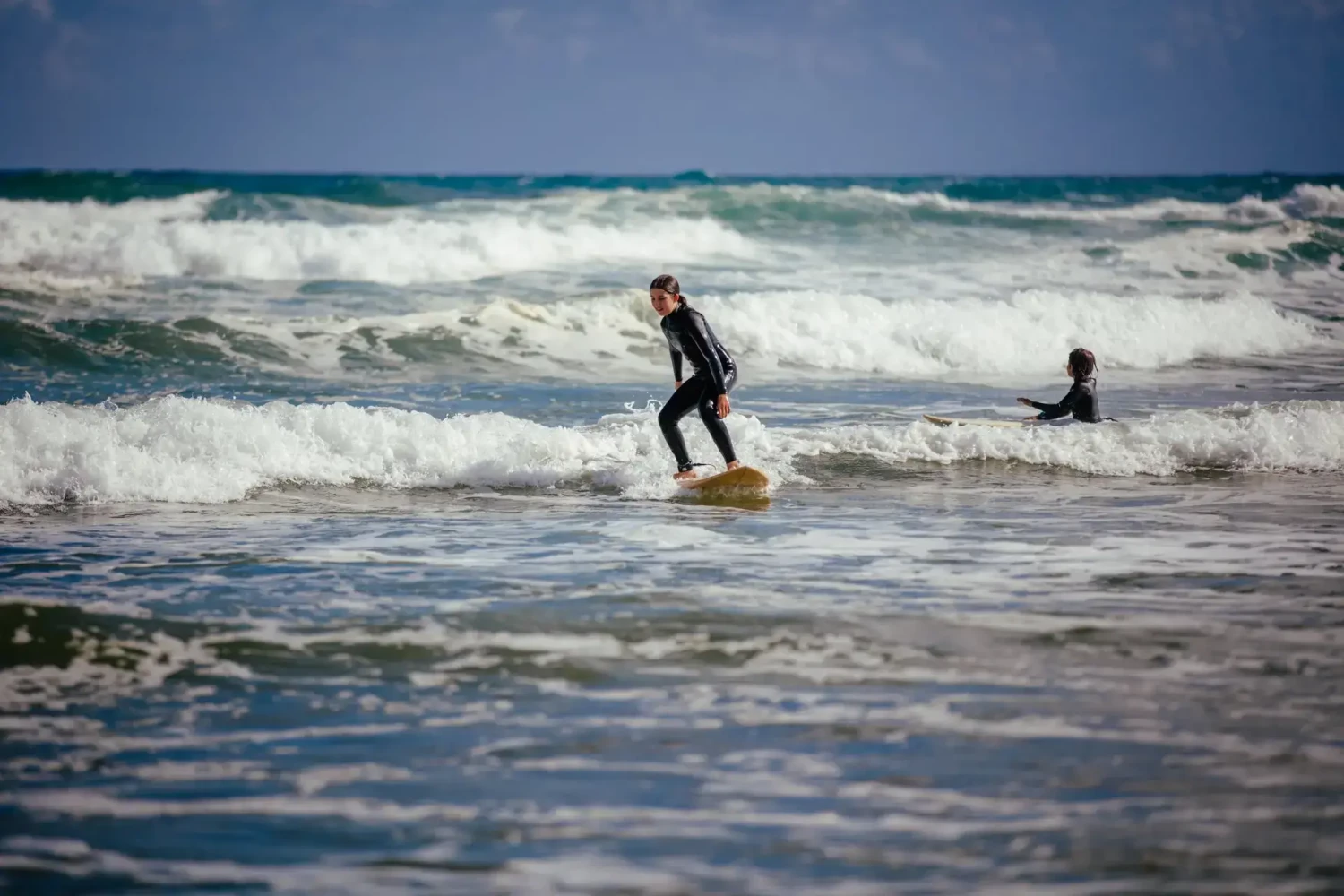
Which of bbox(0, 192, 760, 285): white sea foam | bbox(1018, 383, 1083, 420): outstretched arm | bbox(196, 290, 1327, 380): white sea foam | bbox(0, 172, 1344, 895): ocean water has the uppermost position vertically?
bbox(0, 192, 760, 285): white sea foam

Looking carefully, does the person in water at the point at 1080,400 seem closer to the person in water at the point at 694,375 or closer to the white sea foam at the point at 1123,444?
the white sea foam at the point at 1123,444

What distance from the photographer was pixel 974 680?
19.5 ft

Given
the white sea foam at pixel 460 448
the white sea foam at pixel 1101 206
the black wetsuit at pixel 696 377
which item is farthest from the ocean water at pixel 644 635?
the white sea foam at pixel 1101 206

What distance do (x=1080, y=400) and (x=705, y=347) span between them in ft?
12.7

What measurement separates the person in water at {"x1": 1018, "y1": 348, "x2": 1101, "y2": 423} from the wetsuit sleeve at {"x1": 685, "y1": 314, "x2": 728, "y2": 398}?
323cm

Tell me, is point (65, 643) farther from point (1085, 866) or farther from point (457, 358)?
point (457, 358)

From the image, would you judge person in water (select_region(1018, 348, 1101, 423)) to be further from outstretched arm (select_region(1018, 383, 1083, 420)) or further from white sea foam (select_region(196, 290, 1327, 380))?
white sea foam (select_region(196, 290, 1327, 380))

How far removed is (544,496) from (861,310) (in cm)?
1245

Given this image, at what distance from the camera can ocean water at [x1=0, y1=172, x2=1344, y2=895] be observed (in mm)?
4477

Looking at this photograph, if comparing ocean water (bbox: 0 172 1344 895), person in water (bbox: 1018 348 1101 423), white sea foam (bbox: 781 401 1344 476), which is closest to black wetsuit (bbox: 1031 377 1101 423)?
person in water (bbox: 1018 348 1101 423)

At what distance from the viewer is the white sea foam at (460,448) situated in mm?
10375

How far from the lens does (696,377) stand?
10.4 metres

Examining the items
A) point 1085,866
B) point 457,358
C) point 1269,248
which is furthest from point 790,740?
point 1269,248

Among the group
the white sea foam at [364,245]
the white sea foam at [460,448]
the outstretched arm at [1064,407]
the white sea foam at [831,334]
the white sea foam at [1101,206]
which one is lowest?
the white sea foam at [460,448]
